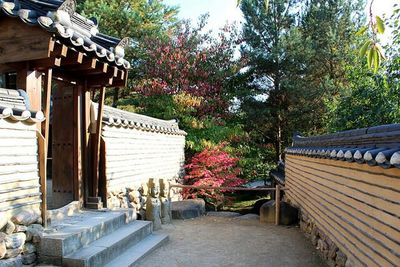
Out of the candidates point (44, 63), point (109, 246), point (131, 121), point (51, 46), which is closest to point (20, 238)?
point (109, 246)

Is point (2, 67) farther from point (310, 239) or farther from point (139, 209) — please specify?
point (310, 239)

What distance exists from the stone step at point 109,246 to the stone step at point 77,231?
83 millimetres

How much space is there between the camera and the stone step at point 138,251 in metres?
5.11

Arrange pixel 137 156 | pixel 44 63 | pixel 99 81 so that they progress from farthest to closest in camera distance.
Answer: pixel 137 156
pixel 99 81
pixel 44 63

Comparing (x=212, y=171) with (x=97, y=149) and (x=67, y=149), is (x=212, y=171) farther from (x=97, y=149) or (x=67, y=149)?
(x=67, y=149)

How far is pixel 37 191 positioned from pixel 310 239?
5194 mm

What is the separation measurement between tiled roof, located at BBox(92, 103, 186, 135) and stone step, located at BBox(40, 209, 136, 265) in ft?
6.24

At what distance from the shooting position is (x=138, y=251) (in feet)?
18.7

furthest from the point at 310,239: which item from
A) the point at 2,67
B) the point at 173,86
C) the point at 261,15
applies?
the point at 261,15

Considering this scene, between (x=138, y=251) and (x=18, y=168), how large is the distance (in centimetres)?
242

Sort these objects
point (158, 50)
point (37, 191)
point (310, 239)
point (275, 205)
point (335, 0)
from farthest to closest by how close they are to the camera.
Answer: point (335, 0), point (158, 50), point (275, 205), point (310, 239), point (37, 191)

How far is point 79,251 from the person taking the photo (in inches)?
186

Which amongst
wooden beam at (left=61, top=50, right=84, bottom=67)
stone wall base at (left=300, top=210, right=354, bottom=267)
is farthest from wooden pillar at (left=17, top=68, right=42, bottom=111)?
stone wall base at (left=300, top=210, right=354, bottom=267)

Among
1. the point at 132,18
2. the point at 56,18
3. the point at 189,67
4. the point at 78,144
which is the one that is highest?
the point at 132,18
